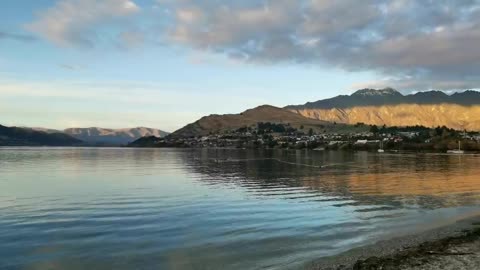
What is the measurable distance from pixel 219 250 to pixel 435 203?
2852 centimetres

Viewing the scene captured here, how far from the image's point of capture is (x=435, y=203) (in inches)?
1735

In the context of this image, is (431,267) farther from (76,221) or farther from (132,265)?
(76,221)

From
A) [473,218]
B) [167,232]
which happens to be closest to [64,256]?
[167,232]

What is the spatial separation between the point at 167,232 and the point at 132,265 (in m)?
7.78

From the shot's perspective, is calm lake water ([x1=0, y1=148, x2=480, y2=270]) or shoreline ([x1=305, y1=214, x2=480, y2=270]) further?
calm lake water ([x1=0, y1=148, x2=480, y2=270])

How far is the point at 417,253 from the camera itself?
2198 centimetres

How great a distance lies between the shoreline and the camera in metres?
19.4

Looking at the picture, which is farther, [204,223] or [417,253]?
[204,223]

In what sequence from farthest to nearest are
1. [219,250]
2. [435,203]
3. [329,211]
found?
[435,203] < [329,211] < [219,250]

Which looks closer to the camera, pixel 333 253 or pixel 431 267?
pixel 431 267

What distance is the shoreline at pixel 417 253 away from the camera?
19.4 meters

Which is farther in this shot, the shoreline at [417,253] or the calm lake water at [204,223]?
the calm lake water at [204,223]

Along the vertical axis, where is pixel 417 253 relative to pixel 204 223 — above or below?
above

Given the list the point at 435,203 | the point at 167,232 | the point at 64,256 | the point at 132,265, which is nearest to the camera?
the point at 132,265
